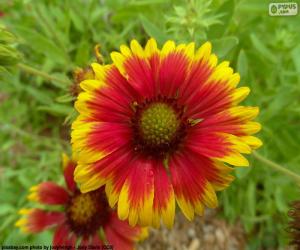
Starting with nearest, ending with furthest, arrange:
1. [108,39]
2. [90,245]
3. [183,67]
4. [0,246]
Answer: [183,67] < [90,245] < [0,246] < [108,39]

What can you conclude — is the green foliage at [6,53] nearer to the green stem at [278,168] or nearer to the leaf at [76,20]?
the green stem at [278,168]

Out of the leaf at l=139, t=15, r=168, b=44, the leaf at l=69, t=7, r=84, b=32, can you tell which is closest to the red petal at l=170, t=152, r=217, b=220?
the leaf at l=139, t=15, r=168, b=44

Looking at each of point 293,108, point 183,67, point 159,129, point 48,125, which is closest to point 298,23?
point 293,108

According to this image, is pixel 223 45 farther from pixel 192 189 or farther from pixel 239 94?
pixel 192 189

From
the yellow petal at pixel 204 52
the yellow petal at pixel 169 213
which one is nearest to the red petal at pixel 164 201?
the yellow petal at pixel 169 213

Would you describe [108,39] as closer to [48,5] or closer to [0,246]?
[48,5]

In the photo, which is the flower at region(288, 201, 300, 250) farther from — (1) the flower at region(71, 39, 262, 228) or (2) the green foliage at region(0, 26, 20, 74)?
(2) the green foliage at region(0, 26, 20, 74)
